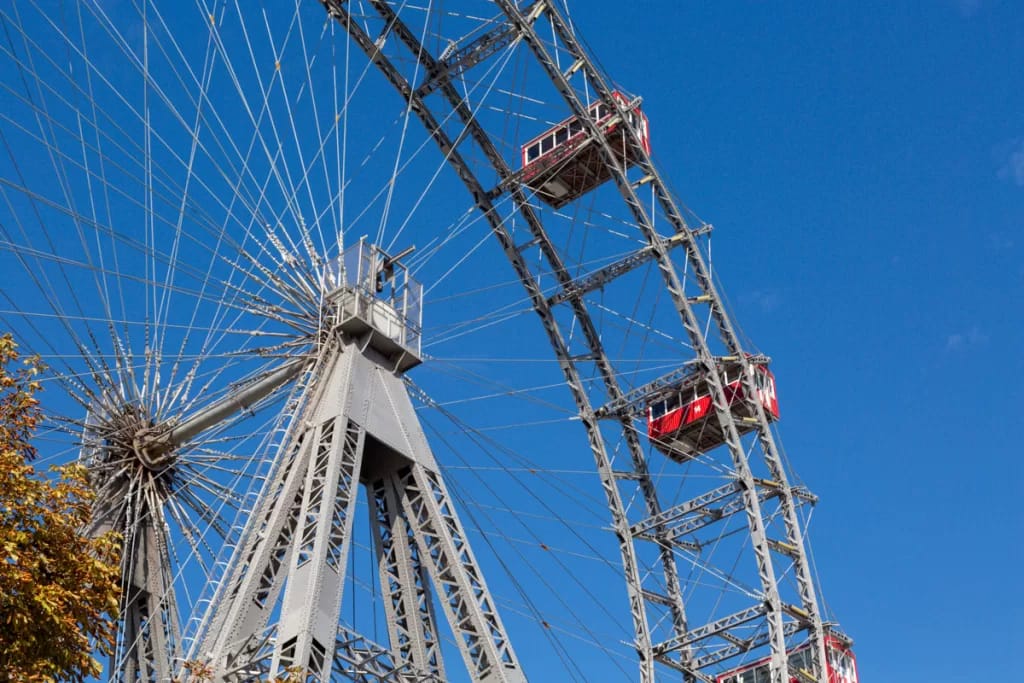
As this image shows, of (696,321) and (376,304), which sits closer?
(376,304)

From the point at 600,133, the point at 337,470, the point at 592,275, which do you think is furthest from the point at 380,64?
the point at 337,470

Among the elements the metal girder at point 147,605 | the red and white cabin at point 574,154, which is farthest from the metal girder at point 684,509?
the metal girder at point 147,605

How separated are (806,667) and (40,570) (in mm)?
18974

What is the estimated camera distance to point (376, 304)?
20844 mm

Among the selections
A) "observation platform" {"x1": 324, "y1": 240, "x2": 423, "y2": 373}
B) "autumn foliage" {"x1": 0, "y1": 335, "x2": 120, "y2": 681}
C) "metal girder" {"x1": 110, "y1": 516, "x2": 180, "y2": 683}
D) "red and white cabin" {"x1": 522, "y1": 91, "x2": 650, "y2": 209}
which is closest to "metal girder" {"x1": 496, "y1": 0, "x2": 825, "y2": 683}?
"red and white cabin" {"x1": 522, "y1": 91, "x2": 650, "y2": 209}

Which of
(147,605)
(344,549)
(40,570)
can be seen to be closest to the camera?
(40,570)

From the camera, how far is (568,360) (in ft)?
100

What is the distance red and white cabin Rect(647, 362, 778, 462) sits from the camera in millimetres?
29250

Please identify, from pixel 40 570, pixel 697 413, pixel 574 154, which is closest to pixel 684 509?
pixel 697 413

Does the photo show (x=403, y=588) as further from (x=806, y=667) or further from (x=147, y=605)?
(x=806, y=667)

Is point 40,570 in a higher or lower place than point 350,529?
lower

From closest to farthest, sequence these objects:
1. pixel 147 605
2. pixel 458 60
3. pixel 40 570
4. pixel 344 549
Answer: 1. pixel 40 570
2. pixel 344 549
3. pixel 147 605
4. pixel 458 60

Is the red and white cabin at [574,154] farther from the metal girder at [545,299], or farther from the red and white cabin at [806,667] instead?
the red and white cabin at [806,667]

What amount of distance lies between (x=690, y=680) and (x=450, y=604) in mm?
11615
